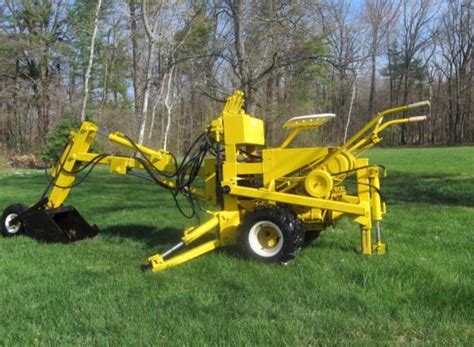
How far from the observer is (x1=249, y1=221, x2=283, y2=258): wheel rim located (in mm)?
5875

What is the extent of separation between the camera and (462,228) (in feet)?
25.1

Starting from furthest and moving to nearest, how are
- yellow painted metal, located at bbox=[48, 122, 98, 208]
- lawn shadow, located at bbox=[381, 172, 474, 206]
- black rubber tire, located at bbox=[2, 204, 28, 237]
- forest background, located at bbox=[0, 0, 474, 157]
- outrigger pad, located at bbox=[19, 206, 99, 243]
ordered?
1. forest background, located at bbox=[0, 0, 474, 157]
2. lawn shadow, located at bbox=[381, 172, 474, 206]
3. black rubber tire, located at bbox=[2, 204, 28, 237]
4. outrigger pad, located at bbox=[19, 206, 99, 243]
5. yellow painted metal, located at bbox=[48, 122, 98, 208]

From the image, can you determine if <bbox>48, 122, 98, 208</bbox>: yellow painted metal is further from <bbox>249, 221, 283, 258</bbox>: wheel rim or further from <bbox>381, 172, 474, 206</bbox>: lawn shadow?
<bbox>381, 172, 474, 206</bbox>: lawn shadow

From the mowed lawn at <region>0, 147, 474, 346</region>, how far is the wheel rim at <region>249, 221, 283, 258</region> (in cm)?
20

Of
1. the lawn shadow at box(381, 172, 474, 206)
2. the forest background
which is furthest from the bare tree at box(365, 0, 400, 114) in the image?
the lawn shadow at box(381, 172, 474, 206)

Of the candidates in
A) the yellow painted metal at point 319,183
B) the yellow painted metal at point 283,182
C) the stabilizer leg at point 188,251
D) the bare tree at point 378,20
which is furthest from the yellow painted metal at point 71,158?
the bare tree at point 378,20

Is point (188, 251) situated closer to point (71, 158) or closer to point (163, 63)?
point (71, 158)

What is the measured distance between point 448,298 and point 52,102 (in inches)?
1359

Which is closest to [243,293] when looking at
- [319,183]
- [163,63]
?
[319,183]

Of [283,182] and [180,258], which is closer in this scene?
[180,258]

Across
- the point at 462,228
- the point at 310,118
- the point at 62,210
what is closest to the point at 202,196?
the point at 310,118

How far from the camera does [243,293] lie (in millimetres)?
4902

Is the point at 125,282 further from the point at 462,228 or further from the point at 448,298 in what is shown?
the point at 462,228

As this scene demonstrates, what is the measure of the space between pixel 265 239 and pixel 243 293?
3.97 ft
